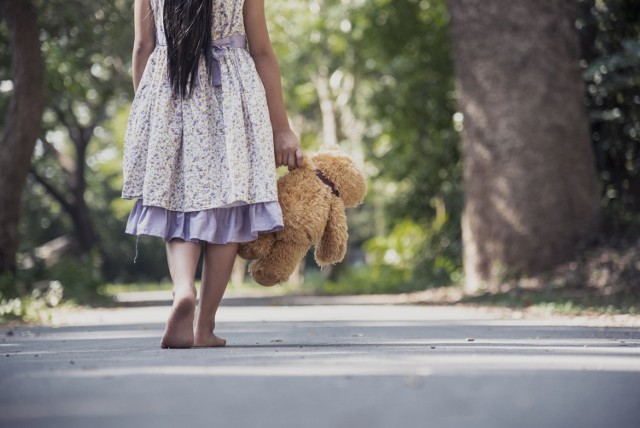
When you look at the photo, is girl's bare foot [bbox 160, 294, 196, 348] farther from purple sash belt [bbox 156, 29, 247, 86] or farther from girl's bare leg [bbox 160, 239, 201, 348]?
purple sash belt [bbox 156, 29, 247, 86]

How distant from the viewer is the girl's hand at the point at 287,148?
5.88 m

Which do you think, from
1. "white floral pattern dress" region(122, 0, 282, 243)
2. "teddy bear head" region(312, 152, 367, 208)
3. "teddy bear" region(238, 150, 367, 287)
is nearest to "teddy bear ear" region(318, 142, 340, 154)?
"teddy bear head" region(312, 152, 367, 208)

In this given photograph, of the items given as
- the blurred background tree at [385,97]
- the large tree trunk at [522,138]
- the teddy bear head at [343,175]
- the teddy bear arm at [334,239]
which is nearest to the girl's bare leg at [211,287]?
the teddy bear arm at [334,239]

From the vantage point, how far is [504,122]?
12.7 metres

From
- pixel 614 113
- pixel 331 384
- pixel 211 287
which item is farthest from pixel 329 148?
pixel 614 113

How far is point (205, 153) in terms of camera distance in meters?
5.71

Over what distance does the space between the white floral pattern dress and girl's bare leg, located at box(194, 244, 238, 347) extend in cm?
7

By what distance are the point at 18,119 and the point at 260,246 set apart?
8.30 m

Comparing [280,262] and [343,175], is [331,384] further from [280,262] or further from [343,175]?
[343,175]

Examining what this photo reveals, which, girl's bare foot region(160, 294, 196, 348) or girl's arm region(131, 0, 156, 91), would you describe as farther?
girl's arm region(131, 0, 156, 91)

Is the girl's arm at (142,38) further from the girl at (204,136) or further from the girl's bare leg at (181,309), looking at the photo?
the girl's bare leg at (181,309)

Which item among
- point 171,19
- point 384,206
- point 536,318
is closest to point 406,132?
point 384,206

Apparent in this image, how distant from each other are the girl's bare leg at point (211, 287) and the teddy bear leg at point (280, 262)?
0.23 metres

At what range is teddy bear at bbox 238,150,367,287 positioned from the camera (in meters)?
5.77
